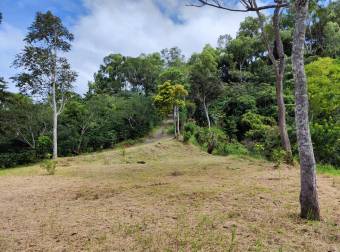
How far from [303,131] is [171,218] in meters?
2.09

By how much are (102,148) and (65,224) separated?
17942mm

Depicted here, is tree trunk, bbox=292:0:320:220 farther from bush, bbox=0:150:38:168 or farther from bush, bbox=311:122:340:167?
bush, bbox=0:150:38:168

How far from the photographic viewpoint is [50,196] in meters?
5.93

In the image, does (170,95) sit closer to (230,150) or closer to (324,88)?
(230,150)

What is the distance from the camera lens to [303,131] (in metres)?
3.69

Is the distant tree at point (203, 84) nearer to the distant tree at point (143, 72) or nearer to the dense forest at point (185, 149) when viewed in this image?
the dense forest at point (185, 149)

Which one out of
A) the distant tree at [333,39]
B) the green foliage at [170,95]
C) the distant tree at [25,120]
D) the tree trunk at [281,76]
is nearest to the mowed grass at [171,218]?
the tree trunk at [281,76]

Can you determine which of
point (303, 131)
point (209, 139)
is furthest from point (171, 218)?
point (209, 139)

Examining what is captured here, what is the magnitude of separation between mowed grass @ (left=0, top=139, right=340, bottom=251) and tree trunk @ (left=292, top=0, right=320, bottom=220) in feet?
0.76

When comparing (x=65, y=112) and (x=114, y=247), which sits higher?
(x=65, y=112)

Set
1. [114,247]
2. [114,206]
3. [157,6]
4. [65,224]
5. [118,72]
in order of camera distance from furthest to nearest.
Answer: [118,72]
[157,6]
[114,206]
[65,224]
[114,247]

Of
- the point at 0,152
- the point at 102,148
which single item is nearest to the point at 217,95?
the point at 102,148

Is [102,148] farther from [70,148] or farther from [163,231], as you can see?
[163,231]

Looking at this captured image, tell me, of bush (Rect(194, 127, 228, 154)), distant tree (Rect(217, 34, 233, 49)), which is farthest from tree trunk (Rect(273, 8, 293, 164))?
distant tree (Rect(217, 34, 233, 49))
